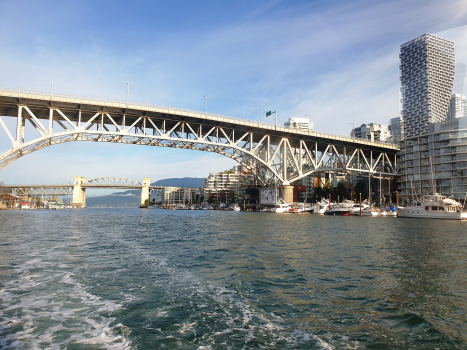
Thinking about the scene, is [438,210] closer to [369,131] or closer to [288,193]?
[288,193]

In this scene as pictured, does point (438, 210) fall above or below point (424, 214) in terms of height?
above

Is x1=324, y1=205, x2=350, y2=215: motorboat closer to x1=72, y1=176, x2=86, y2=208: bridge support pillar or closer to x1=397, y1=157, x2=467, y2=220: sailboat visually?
x1=397, y1=157, x2=467, y2=220: sailboat

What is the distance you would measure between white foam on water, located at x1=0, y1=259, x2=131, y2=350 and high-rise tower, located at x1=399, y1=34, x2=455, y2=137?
6890 inches

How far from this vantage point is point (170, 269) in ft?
39.0

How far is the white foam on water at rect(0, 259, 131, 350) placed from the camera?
19.4 ft

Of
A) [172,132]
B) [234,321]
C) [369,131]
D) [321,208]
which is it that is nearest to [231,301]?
[234,321]

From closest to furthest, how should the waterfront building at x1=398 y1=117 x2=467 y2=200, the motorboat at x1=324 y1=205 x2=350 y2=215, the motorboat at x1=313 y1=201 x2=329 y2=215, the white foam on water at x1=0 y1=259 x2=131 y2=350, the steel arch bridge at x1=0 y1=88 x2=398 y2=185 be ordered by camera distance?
the white foam on water at x1=0 y1=259 x2=131 y2=350 → the steel arch bridge at x1=0 y1=88 x2=398 y2=185 → the motorboat at x1=324 y1=205 x2=350 y2=215 → the waterfront building at x1=398 y1=117 x2=467 y2=200 → the motorboat at x1=313 y1=201 x2=329 y2=215

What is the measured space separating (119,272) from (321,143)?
68.9 meters

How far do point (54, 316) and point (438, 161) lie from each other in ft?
286

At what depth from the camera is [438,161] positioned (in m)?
75.4

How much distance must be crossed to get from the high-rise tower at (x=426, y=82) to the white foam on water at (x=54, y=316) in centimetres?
17500

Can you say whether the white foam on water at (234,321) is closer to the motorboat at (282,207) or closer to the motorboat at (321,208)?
the motorboat at (282,207)

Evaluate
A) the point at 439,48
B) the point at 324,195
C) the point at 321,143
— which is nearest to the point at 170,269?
the point at 321,143

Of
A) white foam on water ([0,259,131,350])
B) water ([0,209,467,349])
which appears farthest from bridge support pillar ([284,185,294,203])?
white foam on water ([0,259,131,350])
